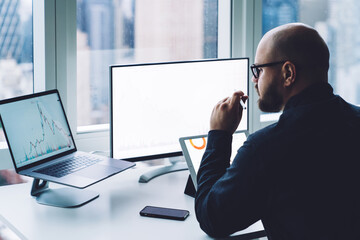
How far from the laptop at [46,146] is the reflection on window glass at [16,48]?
38 centimetres

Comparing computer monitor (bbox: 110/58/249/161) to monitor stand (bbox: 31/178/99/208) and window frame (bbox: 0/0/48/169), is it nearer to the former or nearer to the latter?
monitor stand (bbox: 31/178/99/208)

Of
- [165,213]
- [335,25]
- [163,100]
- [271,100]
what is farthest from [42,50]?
[335,25]

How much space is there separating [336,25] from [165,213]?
187cm

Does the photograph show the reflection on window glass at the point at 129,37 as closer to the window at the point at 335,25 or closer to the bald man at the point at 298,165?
the window at the point at 335,25

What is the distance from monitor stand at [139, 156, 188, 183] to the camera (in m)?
2.06

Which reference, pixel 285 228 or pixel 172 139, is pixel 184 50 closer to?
pixel 172 139

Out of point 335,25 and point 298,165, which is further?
point 335,25

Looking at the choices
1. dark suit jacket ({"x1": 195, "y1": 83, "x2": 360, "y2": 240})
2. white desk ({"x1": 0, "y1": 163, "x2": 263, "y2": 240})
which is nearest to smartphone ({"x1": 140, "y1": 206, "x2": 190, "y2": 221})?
white desk ({"x1": 0, "y1": 163, "x2": 263, "y2": 240})

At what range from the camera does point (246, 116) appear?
2.26 metres

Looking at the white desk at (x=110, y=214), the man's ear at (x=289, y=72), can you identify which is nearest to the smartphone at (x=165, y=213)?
the white desk at (x=110, y=214)

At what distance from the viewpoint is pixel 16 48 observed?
88.7 inches

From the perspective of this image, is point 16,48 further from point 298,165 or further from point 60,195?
point 298,165

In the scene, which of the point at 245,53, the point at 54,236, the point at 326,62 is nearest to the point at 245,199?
the point at 326,62

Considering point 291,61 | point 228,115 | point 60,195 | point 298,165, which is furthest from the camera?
point 60,195
